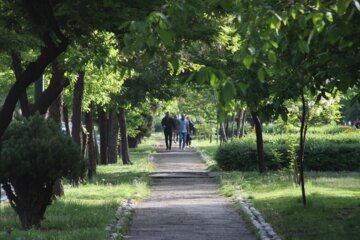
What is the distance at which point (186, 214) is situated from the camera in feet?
44.1

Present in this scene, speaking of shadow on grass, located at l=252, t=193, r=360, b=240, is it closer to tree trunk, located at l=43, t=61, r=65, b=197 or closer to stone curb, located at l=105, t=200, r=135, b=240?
stone curb, located at l=105, t=200, r=135, b=240

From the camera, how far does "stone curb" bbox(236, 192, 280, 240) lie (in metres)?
10.5

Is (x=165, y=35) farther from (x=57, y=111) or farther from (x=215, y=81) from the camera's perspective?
(x=57, y=111)

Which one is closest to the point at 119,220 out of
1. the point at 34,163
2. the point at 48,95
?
the point at 34,163

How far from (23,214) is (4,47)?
3.61m

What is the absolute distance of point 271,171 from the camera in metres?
22.6

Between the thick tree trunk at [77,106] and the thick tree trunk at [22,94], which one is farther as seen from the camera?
the thick tree trunk at [77,106]

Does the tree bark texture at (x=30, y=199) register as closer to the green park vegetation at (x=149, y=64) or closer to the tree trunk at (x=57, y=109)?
the green park vegetation at (x=149, y=64)

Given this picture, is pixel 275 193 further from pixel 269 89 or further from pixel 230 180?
pixel 269 89

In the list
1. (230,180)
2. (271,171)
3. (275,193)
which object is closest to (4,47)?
(275,193)

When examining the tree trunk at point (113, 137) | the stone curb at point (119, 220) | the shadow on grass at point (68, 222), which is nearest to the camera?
the shadow on grass at point (68, 222)

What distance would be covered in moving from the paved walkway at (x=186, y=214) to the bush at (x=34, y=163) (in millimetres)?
1469

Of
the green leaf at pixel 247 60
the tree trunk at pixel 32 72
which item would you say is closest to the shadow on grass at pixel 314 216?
the tree trunk at pixel 32 72

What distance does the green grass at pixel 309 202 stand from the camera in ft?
36.2
